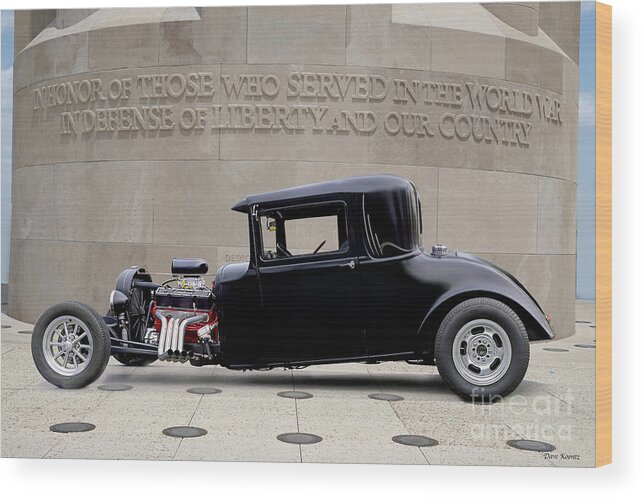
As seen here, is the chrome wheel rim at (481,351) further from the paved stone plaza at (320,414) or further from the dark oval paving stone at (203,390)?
the dark oval paving stone at (203,390)

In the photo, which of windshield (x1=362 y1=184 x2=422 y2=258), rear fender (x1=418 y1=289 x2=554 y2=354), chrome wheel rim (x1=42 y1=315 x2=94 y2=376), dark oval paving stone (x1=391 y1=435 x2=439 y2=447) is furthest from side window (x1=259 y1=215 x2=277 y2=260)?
dark oval paving stone (x1=391 y1=435 x2=439 y2=447)

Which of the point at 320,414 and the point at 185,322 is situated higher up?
the point at 185,322

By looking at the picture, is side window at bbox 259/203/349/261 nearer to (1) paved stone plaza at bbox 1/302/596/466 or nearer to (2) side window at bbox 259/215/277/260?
(2) side window at bbox 259/215/277/260

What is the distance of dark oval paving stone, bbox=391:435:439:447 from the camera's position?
5191 millimetres

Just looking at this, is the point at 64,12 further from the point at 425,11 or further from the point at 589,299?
the point at 589,299

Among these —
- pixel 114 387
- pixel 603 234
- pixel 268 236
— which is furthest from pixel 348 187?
pixel 114 387

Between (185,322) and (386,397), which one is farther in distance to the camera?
(185,322)

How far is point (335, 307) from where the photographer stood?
5844 mm

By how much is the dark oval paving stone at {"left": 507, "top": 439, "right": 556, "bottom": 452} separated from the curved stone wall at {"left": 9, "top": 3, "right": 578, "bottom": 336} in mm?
1139

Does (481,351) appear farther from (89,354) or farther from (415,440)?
(89,354)

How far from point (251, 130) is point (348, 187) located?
0.96m

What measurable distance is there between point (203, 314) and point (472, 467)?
237 cm

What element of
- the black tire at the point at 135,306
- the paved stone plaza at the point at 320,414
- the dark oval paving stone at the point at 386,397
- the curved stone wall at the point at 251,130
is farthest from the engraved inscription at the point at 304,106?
the dark oval paving stone at the point at 386,397

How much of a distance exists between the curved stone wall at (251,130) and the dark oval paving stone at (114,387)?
27.1 inches
